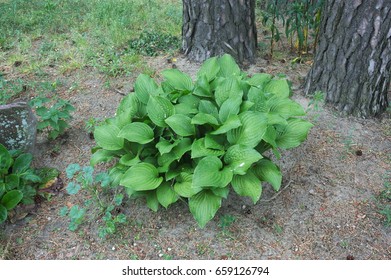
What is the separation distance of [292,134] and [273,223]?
591mm

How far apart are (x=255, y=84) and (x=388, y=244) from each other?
4.43 feet

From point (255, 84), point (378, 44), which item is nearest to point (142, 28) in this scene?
point (255, 84)

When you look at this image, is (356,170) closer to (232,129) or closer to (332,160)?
(332,160)

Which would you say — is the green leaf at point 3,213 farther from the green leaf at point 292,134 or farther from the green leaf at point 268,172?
the green leaf at point 292,134

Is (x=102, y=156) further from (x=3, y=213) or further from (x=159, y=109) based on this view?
(x=3, y=213)

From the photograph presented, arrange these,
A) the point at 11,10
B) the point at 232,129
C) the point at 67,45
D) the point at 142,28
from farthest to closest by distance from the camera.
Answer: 1. the point at 11,10
2. the point at 142,28
3. the point at 67,45
4. the point at 232,129

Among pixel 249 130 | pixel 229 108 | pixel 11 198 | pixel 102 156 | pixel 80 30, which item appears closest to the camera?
pixel 249 130

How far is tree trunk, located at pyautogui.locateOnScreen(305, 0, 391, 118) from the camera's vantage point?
2.93m

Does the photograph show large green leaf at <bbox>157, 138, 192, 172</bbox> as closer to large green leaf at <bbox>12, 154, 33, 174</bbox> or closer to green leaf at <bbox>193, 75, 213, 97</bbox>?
green leaf at <bbox>193, 75, 213, 97</bbox>

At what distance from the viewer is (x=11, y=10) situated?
545cm

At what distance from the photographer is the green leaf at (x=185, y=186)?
220cm

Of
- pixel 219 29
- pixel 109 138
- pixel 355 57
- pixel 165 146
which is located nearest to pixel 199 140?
pixel 165 146

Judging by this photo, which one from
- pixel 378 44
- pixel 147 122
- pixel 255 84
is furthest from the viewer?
pixel 378 44

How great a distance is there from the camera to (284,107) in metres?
2.52
